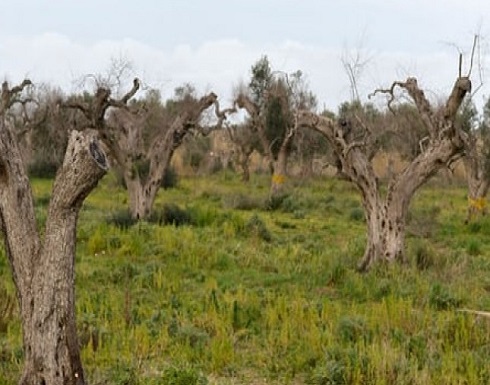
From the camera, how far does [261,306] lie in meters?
9.55

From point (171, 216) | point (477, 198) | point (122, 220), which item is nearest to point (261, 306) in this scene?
point (122, 220)

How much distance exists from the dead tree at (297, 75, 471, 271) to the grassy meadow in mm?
592

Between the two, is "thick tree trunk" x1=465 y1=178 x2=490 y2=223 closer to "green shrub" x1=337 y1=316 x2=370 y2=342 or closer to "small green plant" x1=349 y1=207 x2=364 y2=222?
"small green plant" x1=349 y1=207 x2=364 y2=222

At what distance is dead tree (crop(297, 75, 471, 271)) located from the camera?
11.5 metres

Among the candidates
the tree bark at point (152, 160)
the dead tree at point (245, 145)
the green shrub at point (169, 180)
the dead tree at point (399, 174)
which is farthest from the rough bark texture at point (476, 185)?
the dead tree at point (245, 145)

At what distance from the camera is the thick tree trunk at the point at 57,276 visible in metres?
5.21

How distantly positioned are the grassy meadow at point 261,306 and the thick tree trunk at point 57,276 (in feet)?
3.49

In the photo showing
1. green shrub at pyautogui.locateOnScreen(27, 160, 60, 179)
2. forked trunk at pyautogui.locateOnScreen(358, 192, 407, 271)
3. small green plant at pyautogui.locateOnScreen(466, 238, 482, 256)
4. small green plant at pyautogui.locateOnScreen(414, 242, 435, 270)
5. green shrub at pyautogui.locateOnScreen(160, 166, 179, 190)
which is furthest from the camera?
green shrub at pyautogui.locateOnScreen(27, 160, 60, 179)

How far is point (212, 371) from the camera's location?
22.8 ft

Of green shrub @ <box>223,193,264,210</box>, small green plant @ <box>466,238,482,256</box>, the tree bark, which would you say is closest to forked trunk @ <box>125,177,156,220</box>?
the tree bark

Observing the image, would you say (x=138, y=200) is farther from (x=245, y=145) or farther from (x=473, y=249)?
(x=245, y=145)

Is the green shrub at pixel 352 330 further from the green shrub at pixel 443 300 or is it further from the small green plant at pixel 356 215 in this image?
the small green plant at pixel 356 215

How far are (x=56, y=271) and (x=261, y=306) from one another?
4.64m

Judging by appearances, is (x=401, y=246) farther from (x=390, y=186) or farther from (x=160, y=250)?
(x=160, y=250)
